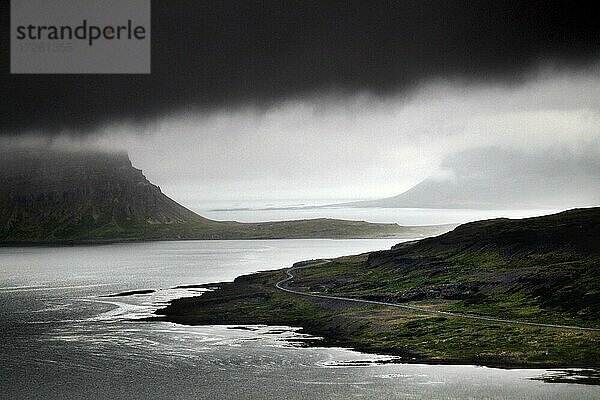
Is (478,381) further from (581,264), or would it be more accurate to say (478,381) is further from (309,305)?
(581,264)

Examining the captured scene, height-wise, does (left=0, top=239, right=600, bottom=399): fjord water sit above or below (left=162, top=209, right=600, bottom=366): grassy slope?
below

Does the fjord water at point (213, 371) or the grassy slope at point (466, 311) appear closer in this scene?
the fjord water at point (213, 371)

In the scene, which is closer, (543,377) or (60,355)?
(543,377)

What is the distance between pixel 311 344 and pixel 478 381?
4136cm

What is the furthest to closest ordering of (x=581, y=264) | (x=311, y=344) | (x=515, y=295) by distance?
(x=581, y=264)
(x=515, y=295)
(x=311, y=344)

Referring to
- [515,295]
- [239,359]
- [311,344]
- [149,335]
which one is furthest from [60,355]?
[515,295]

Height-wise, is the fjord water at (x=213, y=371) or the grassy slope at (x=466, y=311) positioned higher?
the grassy slope at (x=466, y=311)

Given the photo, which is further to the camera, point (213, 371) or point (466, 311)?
point (466, 311)

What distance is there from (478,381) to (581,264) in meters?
103

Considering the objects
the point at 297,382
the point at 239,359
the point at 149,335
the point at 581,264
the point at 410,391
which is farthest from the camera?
the point at 581,264

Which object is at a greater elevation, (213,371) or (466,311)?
(466,311)

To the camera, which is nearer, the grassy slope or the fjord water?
the fjord water

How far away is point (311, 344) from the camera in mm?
133500

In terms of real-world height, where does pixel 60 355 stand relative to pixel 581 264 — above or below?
below
